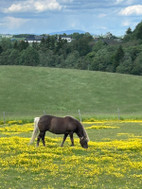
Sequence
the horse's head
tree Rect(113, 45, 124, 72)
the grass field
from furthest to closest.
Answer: tree Rect(113, 45, 124, 72) < the horse's head < the grass field

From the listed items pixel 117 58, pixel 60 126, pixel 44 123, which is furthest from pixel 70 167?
pixel 117 58

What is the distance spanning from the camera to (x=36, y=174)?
1728cm

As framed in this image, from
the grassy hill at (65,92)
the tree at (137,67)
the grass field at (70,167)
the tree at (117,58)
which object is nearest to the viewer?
the grass field at (70,167)

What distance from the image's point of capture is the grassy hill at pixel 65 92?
268 feet

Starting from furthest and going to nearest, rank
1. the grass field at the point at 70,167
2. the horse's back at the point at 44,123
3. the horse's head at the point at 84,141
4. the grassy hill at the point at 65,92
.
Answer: the grassy hill at the point at 65,92 → the horse's head at the point at 84,141 → the horse's back at the point at 44,123 → the grass field at the point at 70,167

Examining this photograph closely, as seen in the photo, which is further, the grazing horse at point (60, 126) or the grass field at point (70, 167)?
the grazing horse at point (60, 126)

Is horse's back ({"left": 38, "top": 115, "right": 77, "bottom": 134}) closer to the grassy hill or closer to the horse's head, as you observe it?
the horse's head

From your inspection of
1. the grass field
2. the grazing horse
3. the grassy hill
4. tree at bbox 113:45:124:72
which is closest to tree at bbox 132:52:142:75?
tree at bbox 113:45:124:72

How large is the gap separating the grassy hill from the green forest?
34773mm

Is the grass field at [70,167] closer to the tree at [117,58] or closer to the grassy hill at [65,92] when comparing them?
the grassy hill at [65,92]

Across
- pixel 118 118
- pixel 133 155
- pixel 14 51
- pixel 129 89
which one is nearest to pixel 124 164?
pixel 133 155

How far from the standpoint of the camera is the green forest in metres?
145

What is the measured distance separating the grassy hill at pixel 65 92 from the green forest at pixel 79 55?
114ft

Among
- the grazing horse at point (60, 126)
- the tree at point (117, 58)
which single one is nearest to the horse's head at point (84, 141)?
the grazing horse at point (60, 126)
